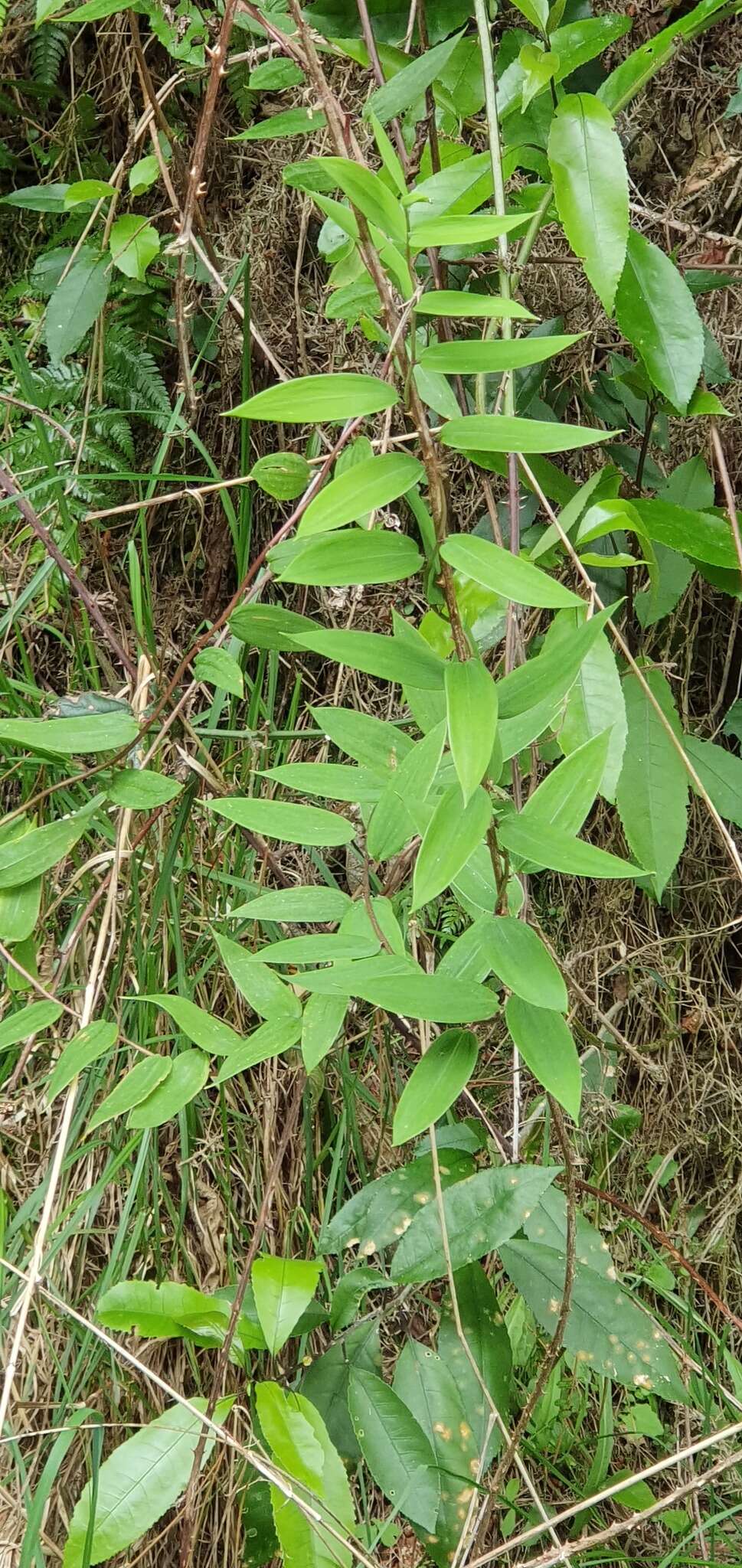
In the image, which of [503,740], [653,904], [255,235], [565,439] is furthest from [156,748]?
[255,235]

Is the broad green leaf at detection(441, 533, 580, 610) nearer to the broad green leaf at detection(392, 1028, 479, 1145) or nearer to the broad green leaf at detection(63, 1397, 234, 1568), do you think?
the broad green leaf at detection(392, 1028, 479, 1145)

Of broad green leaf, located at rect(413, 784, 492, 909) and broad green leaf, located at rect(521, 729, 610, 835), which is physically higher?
broad green leaf, located at rect(413, 784, 492, 909)

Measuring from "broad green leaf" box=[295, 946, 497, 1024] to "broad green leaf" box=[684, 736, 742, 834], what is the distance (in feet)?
1.80

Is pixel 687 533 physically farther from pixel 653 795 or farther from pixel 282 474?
pixel 282 474

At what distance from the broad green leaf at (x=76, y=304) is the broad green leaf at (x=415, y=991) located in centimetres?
91

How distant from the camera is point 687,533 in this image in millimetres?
1009

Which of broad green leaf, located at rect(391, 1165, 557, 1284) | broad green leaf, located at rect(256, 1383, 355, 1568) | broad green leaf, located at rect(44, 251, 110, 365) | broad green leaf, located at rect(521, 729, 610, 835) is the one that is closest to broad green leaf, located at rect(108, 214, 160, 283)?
broad green leaf, located at rect(44, 251, 110, 365)

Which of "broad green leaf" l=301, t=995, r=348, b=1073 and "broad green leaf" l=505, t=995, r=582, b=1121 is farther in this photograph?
"broad green leaf" l=301, t=995, r=348, b=1073

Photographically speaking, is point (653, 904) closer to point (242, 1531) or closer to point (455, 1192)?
point (455, 1192)

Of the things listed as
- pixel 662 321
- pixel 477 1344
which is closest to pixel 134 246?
pixel 662 321

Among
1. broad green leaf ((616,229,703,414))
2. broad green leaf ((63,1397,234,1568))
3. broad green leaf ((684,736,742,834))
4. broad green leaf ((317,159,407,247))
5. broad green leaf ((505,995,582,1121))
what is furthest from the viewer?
broad green leaf ((684,736,742,834))

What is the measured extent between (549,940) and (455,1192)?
18.6 inches

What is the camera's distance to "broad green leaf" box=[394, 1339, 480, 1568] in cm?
86

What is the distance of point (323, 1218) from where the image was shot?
1134 millimetres
